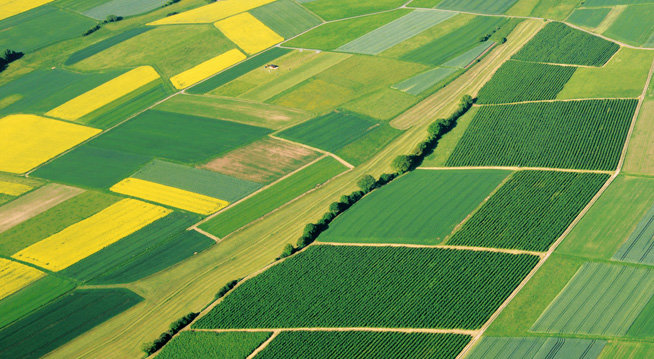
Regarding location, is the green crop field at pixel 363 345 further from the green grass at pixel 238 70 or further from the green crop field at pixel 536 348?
the green grass at pixel 238 70

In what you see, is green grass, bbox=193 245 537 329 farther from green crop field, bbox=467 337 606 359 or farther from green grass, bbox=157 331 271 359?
green crop field, bbox=467 337 606 359

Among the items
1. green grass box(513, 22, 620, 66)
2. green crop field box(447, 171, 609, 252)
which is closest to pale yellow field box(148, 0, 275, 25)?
green grass box(513, 22, 620, 66)

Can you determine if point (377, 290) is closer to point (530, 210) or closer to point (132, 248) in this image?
point (530, 210)

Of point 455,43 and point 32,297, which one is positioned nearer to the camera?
point 32,297

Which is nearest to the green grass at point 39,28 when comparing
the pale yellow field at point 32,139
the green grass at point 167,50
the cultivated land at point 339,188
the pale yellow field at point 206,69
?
the cultivated land at point 339,188

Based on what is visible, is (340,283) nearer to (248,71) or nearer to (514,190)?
(514,190)

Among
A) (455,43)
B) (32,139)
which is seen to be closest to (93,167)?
(32,139)

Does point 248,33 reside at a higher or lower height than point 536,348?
higher
